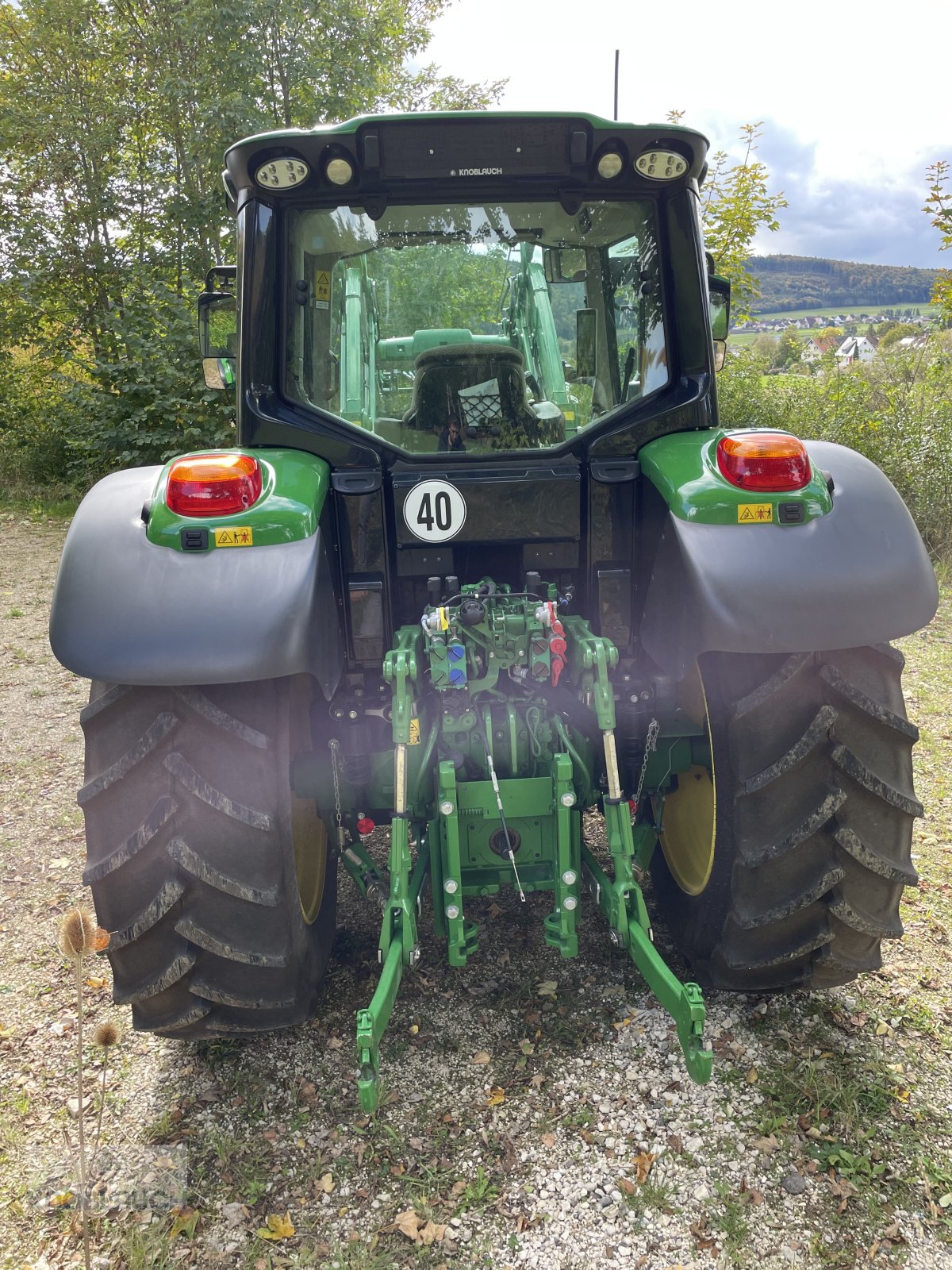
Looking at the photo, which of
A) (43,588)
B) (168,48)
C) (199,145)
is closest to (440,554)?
(43,588)

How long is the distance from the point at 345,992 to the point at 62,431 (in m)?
11.1

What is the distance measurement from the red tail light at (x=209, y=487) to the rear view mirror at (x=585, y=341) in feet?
3.84

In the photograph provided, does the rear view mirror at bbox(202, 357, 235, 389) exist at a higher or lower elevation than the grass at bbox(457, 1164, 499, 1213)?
higher

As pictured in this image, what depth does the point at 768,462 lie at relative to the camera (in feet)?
7.04

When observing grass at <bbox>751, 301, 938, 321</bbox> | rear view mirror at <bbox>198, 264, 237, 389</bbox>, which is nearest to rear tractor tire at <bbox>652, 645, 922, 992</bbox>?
rear view mirror at <bbox>198, 264, 237, 389</bbox>

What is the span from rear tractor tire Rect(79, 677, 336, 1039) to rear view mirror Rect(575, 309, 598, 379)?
4.48 ft

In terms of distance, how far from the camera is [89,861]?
6.89ft

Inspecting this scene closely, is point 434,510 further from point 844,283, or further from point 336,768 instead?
Result: point 844,283

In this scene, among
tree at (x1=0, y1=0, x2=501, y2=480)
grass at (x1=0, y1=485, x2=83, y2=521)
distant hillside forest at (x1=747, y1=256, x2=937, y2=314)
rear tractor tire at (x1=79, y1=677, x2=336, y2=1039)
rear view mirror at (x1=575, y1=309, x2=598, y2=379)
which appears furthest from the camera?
distant hillside forest at (x1=747, y1=256, x2=937, y2=314)

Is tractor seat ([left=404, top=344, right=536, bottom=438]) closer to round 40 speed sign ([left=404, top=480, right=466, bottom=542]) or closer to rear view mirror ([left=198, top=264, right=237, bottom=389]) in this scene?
round 40 speed sign ([left=404, top=480, right=466, bottom=542])

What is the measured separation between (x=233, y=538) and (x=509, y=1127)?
1598 mm

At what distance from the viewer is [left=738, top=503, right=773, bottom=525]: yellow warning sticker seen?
214 centimetres

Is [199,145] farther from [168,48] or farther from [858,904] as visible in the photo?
[858,904]

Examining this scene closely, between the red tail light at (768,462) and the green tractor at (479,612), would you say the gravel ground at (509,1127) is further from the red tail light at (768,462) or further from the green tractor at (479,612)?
the red tail light at (768,462)
